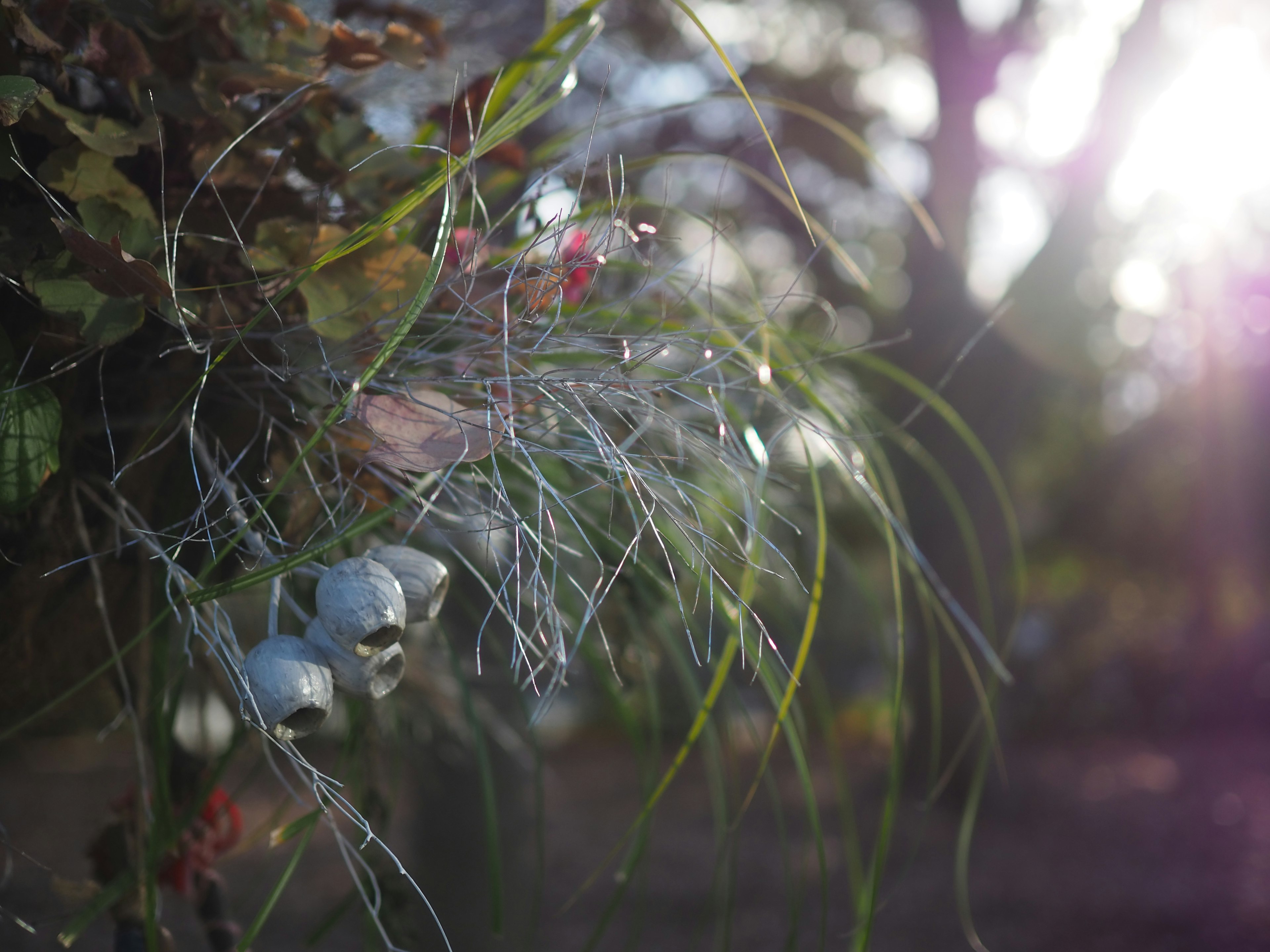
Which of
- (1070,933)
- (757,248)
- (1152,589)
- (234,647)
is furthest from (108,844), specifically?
(1152,589)

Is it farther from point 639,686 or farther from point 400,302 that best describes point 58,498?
point 639,686

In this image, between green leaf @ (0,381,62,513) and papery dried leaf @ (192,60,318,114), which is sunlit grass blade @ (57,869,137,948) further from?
papery dried leaf @ (192,60,318,114)

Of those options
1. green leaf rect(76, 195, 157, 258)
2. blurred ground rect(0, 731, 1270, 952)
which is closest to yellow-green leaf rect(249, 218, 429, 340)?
green leaf rect(76, 195, 157, 258)

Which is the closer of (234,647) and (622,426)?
(234,647)

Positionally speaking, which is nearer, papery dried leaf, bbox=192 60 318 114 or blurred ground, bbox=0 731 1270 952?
papery dried leaf, bbox=192 60 318 114

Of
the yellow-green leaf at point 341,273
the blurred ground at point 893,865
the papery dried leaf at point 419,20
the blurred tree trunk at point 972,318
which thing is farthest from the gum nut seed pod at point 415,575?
the blurred tree trunk at point 972,318

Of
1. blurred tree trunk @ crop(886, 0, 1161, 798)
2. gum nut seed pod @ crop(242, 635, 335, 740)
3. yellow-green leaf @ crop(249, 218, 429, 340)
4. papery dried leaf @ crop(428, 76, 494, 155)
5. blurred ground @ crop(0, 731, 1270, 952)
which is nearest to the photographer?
gum nut seed pod @ crop(242, 635, 335, 740)

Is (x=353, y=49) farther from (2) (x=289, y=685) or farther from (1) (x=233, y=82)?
(2) (x=289, y=685)

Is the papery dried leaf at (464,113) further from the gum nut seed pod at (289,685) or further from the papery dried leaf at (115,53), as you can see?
the gum nut seed pod at (289,685)
